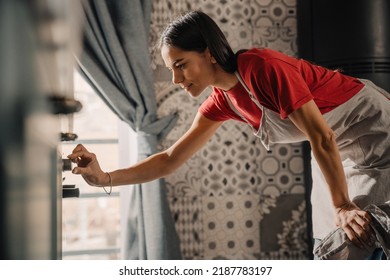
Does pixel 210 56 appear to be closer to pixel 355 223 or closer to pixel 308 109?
pixel 308 109

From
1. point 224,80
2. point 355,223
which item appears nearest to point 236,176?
point 224,80

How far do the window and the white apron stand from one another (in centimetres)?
72

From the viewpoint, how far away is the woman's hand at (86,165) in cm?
86

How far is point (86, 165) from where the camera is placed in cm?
89

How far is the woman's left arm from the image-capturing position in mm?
743

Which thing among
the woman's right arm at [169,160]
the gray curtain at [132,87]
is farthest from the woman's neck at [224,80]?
the gray curtain at [132,87]

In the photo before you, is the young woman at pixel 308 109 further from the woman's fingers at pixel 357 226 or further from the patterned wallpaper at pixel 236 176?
the patterned wallpaper at pixel 236 176

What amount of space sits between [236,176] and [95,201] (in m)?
0.42

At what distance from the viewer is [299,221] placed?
5.00ft

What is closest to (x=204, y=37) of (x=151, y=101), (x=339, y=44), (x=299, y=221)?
(x=339, y=44)

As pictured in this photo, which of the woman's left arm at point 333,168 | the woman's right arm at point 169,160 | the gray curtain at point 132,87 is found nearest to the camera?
the woman's left arm at point 333,168

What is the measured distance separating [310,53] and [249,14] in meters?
0.25

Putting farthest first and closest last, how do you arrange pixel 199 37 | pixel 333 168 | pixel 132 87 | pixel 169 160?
pixel 132 87 < pixel 169 160 < pixel 199 37 < pixel 333 168

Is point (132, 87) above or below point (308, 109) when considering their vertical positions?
above
